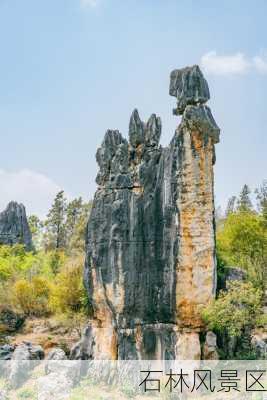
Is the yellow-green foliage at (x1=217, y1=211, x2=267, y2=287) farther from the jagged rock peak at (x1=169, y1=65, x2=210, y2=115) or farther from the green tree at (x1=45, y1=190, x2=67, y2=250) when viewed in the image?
the green tree at (x1=45, y1=190, x2=67, y2=250)

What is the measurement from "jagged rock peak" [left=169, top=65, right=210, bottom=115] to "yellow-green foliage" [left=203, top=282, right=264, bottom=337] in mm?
7150

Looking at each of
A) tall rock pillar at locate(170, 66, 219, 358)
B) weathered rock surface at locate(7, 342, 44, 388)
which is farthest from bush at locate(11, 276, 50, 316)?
tall rock pillar at locate(170, 66, 219, 358)

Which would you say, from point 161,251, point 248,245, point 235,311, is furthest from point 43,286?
point 235,311

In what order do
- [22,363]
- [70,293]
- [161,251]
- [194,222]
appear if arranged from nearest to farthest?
[194,222] < [161,251] < [22,363] < [70,293]

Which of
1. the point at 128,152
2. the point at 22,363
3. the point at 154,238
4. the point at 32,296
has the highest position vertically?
the point at 128,152

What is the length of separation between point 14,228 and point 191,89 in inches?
1335

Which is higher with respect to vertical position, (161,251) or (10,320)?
(161,251)

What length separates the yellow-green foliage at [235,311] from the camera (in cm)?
1814

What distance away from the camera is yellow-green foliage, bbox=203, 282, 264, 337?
18141 millimetres

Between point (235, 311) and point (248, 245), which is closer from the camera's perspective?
point (235, 311)

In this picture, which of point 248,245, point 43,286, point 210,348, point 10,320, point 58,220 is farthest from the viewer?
point 58,220

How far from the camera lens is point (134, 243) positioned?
20.6 metres

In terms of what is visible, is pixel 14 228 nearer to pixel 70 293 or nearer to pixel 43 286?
pixel 43 286

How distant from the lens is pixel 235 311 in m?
18.2
